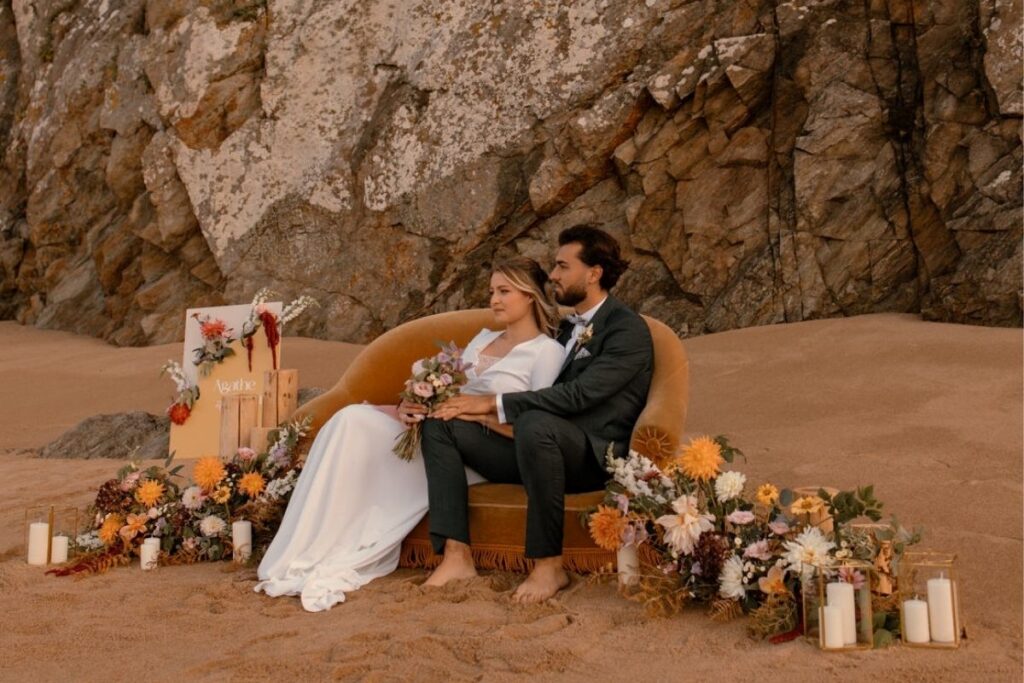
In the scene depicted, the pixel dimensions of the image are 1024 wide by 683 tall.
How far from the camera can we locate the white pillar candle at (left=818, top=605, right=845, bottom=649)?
3229mm

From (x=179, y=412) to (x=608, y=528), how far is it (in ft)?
8.21

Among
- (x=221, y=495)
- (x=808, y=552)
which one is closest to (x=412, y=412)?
(x=221, y=495)

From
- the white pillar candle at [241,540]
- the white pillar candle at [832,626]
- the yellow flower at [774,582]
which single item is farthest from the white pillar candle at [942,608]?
the white pillar candle at [241,540]

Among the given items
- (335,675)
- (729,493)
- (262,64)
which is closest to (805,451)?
(729,493)

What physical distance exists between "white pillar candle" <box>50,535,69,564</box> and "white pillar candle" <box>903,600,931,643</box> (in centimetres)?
349

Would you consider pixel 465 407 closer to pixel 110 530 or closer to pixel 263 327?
pixel 263 327

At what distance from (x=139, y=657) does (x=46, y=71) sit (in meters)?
12.5

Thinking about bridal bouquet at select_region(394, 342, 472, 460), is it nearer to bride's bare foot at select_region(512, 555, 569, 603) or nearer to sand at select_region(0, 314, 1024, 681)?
sand at select_region(0, 314, 1024, 681)

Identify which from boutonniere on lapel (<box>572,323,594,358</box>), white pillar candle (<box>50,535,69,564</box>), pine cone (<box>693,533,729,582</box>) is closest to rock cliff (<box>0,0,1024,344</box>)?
boutonniere on lapel (<box>572,323,594,358</box>)

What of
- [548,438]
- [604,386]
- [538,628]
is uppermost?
[604,386]

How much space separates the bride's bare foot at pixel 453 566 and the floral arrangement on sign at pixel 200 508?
98cm

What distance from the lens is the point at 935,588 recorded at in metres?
3.21

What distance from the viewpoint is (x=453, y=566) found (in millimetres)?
4320

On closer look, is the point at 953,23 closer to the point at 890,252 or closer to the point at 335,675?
the point at 890,252
